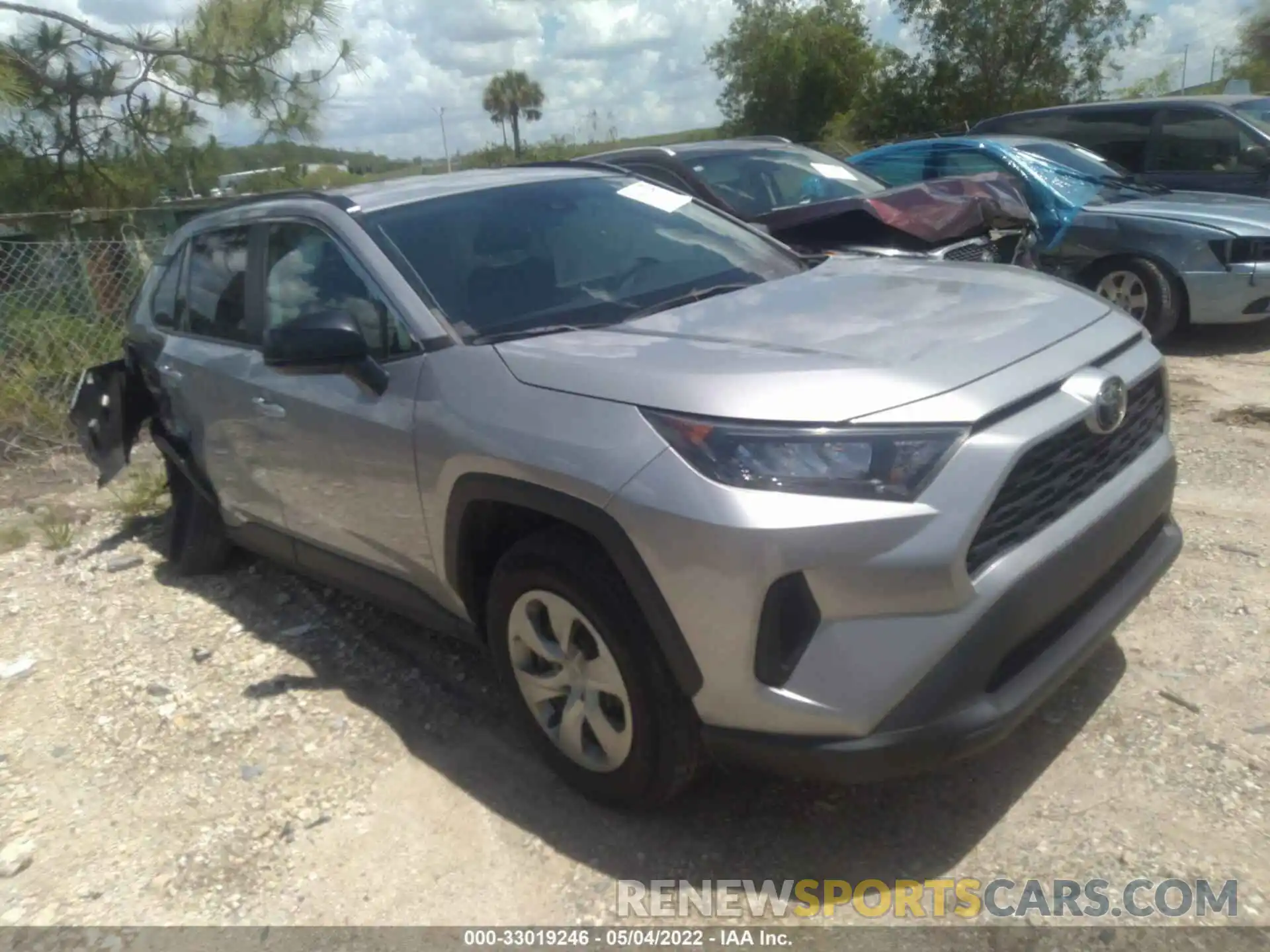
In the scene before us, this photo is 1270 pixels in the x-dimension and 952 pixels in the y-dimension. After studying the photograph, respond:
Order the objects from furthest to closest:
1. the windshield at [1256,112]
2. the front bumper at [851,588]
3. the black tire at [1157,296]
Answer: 1. the windshield at [1256,112]
2. the black tire at [1157,296]
3. the front bumper at [851,588]

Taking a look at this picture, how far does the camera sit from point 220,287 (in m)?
4.49

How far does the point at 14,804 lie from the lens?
3568 millimetres

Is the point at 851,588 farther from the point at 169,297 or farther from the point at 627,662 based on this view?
the point at 169,297

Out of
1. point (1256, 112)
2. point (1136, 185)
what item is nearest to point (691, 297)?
point (1136, 185)

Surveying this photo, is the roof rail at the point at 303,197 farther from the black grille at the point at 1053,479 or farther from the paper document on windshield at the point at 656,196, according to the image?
the black grille at the point at 1053,479

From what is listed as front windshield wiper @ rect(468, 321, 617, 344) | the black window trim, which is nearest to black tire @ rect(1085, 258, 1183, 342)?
front windshield wiper @ rect(468, 321, 617, 344)

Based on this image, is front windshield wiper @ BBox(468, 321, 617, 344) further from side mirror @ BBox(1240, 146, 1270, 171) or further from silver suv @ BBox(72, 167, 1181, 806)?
side mirror @ BBox(1240, 146, 1270, 171)

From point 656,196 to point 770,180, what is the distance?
3.38m

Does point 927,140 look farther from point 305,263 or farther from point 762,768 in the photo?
point 762,768

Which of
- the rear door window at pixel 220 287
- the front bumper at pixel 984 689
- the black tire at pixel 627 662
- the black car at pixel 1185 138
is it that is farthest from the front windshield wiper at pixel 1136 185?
the black tire at pixel 627 662

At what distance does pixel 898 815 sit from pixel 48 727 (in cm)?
299

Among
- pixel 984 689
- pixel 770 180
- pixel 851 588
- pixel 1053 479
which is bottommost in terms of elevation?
pixel 984 689

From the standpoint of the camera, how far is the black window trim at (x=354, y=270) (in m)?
3.30

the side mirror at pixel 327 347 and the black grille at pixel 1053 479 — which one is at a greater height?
the side mirror at pixel 327 347
